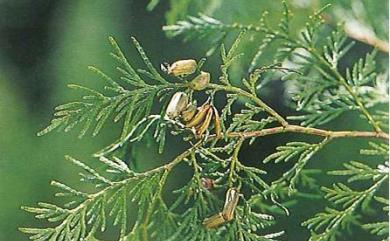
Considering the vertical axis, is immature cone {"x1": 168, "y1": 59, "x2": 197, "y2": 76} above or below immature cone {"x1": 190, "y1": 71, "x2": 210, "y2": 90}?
above

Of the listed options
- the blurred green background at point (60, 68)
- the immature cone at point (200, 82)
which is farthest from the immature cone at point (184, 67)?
the blurred green background at point (60, 68)

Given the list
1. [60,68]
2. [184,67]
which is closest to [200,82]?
[184,67]

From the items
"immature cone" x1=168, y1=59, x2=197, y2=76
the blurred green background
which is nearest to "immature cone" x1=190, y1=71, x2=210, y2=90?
"immature cone" x1=168, y1=59, x2=197, y2=76

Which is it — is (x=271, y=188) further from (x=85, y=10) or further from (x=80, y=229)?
(x=85, y=10)

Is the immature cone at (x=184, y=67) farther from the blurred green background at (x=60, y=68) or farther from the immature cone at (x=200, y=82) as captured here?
the blurred green background at (x=60, y=68)

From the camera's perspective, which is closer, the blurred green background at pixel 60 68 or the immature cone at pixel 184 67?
the immature cone at pixel 184 67

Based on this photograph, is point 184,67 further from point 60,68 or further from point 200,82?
point 60,68

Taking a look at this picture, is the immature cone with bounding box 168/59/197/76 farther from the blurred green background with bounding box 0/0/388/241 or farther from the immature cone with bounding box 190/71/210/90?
the blurred green background with bounding box 0/0/388/241

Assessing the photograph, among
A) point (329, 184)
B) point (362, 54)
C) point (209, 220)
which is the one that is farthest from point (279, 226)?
point (209, 220)

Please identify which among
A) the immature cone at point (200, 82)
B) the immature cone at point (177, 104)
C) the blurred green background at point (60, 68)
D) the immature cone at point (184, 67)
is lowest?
the immature cone at point (177, 104)
